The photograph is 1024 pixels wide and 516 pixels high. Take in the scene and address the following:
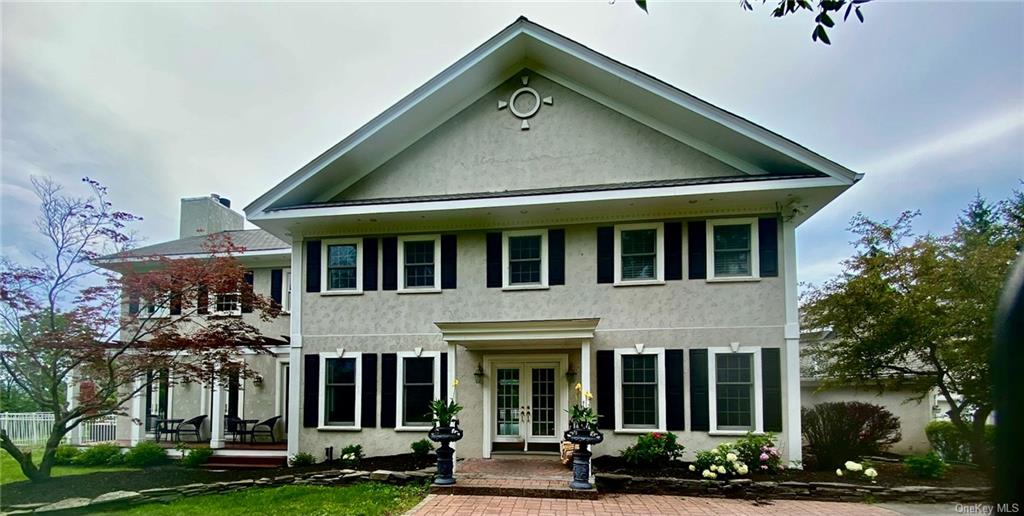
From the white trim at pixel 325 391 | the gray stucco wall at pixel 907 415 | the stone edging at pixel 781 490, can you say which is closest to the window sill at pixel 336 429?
the white trim at pixel 325 391

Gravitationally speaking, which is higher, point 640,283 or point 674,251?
point 674,251

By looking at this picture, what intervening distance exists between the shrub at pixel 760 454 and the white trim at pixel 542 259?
4965 millimetres

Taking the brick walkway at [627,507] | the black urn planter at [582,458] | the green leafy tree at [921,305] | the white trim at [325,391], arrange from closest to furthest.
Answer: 1. the brick walkway at [627,507]
2. the black urn planter at [582,458]
3. the green leafy tree at [921,305]
4. the white trim at [325,391]

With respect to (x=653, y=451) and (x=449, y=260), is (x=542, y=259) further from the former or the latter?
(x=653, y=451)

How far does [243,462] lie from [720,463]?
35.6ft

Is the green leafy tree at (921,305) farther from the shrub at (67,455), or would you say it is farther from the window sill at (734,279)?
the shrub at (67,455)

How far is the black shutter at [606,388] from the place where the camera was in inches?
483

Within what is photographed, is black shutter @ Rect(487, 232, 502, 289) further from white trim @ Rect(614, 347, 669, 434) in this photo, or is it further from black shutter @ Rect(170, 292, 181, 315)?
black shutter @ Rect(170, 292, 181, 315)

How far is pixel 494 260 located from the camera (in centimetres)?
1327

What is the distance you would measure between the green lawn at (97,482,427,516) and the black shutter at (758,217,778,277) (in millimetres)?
7913

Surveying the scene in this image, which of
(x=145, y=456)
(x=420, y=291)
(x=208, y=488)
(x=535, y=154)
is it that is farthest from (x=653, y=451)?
(x=145, y=456)

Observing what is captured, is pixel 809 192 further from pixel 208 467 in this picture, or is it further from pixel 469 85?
pixel 208 467

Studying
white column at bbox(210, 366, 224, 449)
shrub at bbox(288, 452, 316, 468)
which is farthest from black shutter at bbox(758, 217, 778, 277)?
white column at bbox(210, 366, 224, 449)

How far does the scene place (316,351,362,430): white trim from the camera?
524 inches
